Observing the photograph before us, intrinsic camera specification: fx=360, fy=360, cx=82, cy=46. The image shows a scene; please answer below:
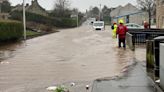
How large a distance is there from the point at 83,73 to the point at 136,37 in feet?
43.5

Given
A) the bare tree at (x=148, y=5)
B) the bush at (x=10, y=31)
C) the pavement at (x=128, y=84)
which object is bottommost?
the pavement at (x=128, y=84)

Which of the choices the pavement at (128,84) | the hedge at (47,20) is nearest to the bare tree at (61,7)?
the hedge at (47,20)

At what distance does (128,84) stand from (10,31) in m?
23.2

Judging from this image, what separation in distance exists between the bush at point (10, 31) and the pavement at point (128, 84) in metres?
19.2

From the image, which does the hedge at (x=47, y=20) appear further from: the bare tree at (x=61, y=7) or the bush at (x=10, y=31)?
the bush at (x=10, y=31)

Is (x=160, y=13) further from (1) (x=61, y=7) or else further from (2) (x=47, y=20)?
(1) (x=61, y=7)

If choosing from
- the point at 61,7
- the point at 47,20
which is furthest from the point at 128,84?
the point at 61,7

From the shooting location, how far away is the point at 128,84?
31.6 ft

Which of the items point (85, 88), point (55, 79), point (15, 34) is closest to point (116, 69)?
point (55, 79)

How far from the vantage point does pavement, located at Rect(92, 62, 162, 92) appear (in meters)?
8.84

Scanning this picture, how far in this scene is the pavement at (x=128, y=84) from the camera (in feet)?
29.0

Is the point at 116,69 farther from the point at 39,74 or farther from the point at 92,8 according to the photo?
the point at 92,8

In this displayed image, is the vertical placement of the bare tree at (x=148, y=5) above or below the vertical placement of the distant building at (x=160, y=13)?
above

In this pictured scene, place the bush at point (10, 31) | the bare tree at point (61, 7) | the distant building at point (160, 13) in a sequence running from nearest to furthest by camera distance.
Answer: the bush at point (10, 31)
the distant building at point (160, 13)
the bare tree at point (61, 7)
